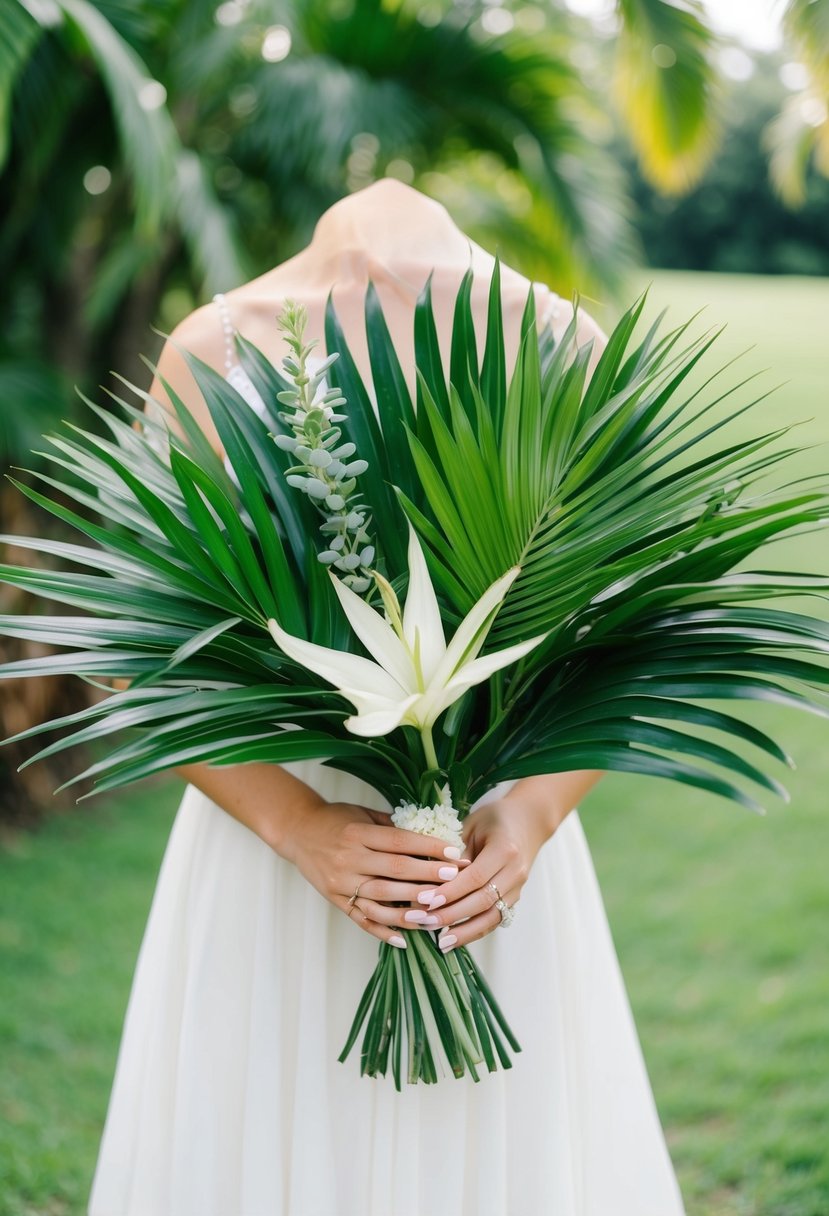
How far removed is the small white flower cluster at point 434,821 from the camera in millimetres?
1339

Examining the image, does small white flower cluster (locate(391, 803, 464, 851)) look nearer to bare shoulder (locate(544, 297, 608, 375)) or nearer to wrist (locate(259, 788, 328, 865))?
wrist (locate(259, 788, 328, 865))

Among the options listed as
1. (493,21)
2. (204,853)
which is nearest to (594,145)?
(493,21)

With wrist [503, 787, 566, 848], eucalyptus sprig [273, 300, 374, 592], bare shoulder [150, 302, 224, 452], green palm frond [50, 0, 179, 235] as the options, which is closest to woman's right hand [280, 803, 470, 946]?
wrist [503, 787, 566, 848]

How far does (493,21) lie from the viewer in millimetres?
7441

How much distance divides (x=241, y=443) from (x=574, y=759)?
20.6 inches

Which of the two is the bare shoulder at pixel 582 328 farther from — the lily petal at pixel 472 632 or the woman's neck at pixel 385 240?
the lily petal at pixel 472 632

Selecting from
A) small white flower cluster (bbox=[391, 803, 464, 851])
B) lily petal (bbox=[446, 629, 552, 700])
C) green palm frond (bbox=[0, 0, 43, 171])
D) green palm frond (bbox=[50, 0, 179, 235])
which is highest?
green palm frond (bbox=[50, 0, 179, 235])

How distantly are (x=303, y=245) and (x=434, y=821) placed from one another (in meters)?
4.87

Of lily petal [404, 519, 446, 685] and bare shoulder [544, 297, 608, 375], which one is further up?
bare shoulder [544, 297, 608, 375]

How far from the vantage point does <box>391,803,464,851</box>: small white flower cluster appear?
134 cm

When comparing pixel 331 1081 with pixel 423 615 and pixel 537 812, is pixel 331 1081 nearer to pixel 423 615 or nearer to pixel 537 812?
pixel 537 812

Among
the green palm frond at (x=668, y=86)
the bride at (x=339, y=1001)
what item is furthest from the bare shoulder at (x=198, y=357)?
the green palm frond at (x=668, y=86)

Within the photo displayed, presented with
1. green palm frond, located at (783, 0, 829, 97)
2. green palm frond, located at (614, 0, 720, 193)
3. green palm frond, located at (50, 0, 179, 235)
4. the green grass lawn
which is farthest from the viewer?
green palm frond, located at (614, 0, 720, 193)

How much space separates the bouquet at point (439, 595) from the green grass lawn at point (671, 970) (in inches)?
45.8
